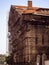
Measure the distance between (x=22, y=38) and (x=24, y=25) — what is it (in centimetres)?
288

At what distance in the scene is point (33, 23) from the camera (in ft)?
128

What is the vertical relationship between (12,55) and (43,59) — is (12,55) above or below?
below

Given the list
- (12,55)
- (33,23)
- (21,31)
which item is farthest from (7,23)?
(33,23)

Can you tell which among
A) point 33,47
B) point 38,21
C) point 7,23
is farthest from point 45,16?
point 7,23

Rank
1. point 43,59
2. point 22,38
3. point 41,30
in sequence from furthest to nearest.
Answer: point 22,38, point 41,30, point 43,59

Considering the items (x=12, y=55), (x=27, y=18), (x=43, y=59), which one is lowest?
(x=12, y=55)

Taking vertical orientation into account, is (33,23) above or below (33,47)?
above

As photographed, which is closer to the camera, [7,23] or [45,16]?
[45,16]

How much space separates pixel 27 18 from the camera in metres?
38.8

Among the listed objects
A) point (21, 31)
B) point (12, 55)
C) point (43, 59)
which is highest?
point (21, 31)

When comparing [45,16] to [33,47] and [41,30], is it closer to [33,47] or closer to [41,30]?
[41,30]

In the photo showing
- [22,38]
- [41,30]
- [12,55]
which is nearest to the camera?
[41,30]

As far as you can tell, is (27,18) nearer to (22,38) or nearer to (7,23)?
(22,38)

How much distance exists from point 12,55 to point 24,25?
1344 cm
